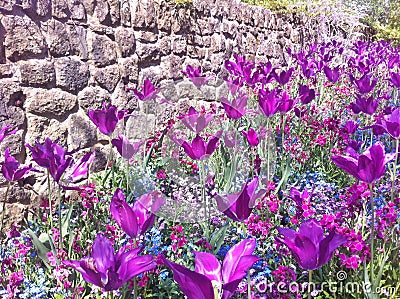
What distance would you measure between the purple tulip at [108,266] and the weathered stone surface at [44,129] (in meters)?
1.88

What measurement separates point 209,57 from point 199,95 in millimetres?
438

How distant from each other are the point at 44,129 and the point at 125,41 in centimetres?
113

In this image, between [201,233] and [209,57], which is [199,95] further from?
[201,233]

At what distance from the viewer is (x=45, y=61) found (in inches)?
116

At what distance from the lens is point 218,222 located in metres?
2.56

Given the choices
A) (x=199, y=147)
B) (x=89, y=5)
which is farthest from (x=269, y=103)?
(x=89, y=5)

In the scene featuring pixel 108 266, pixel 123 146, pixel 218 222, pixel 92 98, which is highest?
pixel 108 266

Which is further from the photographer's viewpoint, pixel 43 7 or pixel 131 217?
pixel 43 7

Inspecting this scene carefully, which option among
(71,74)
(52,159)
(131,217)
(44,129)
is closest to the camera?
(131,217)

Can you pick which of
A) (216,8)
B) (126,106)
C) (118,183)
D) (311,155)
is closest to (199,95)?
(216,8)

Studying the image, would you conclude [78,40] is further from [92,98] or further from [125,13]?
[125,13]

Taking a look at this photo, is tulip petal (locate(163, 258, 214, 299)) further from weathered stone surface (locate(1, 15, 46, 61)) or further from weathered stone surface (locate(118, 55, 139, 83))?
weathered stone surface (locate(118, 55, 139, 83))

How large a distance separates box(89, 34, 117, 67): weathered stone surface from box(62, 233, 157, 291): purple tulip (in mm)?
2455

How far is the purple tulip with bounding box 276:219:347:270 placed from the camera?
3.99ft
